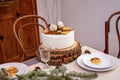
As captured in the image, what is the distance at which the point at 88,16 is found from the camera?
8.17ft

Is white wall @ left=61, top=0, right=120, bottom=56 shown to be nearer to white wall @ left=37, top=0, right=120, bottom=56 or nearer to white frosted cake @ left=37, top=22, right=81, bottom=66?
white wall @ left=37, top=0, right=120, bottom=56

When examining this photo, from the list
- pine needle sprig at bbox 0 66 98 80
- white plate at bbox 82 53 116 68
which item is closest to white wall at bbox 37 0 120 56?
white plate at bbox 82 53 116 68

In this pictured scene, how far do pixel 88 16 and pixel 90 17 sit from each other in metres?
0.04

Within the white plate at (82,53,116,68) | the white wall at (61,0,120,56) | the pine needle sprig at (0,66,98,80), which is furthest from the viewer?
the white wall at (61,0,120,56)

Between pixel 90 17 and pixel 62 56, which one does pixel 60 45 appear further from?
pixel 90 17

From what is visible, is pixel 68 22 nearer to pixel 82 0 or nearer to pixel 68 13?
pixel 68 13

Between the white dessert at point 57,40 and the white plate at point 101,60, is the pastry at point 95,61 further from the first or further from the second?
the white dessert at point 57,40

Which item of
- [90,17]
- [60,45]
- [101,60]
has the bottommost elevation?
[101,60]


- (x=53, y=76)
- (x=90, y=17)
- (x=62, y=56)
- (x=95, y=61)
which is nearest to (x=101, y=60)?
(x=95, y=61)

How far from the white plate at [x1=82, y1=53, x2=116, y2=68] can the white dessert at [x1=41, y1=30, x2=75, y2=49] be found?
164 mm

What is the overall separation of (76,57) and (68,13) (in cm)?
177

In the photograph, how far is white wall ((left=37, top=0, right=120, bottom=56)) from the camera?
2217mm

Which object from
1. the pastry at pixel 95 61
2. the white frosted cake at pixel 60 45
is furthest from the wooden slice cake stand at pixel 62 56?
the pastry at pixel 95 61

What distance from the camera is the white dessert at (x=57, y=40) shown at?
116 centimetres
